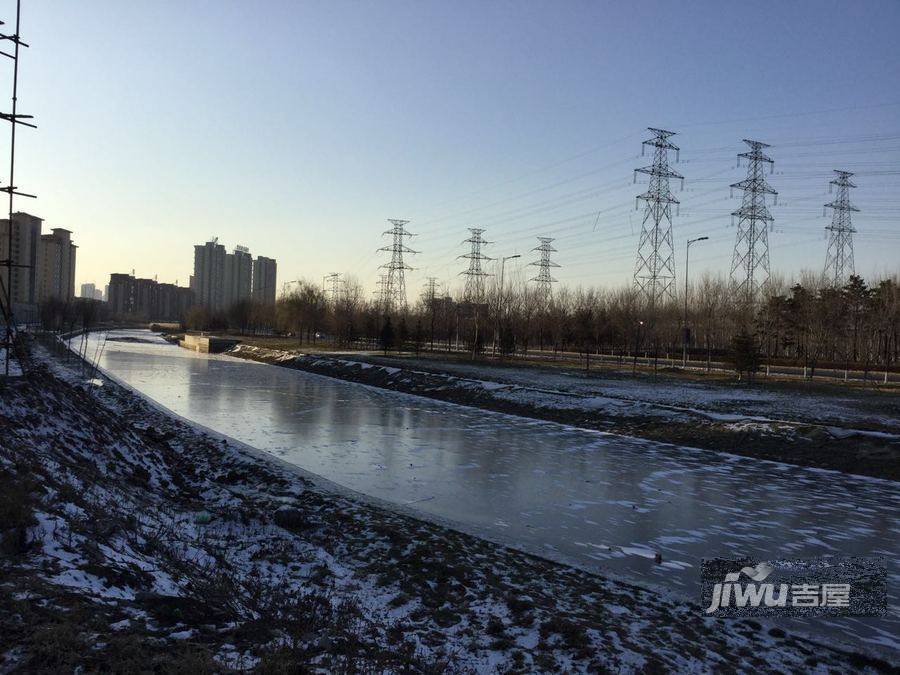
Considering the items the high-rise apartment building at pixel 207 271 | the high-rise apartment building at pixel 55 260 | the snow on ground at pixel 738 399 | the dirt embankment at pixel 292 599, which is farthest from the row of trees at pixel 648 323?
the high-rise apartment building at pixel 207 271

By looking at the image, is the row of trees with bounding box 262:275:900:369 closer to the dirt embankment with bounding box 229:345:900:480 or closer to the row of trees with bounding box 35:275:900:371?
the row of trees with bounding box 35:275:900:371

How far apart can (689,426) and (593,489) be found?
26.4 ft

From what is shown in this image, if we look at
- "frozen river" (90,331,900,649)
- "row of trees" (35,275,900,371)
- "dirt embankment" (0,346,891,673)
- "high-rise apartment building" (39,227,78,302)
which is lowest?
"frozen river" (90,331,900,649)

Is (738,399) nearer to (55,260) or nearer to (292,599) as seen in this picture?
(292,599)

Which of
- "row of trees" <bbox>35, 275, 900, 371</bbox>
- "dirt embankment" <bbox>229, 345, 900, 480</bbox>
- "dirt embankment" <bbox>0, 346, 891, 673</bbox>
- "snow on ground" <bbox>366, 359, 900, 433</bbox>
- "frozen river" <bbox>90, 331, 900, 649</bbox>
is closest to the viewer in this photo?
"dirt embankment" <bbox>0, 346, 891, 673</bbox>

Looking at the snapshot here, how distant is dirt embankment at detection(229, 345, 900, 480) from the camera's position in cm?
1420

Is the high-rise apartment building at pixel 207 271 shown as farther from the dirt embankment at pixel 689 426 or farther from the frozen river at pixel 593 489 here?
the frozen river at pixel 593 489

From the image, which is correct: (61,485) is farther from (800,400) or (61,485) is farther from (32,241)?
(32,241)

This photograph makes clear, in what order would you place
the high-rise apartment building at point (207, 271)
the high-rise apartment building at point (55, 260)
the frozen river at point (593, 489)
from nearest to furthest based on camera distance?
the frozen river at point (593, 489) < the high-rise apartment building at point (55, 260) < the high-rise apartment building at point (207, 271)

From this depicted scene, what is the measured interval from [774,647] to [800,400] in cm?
2293

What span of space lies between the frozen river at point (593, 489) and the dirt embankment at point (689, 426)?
926 mm

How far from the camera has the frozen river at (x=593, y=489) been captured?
8.00 metres

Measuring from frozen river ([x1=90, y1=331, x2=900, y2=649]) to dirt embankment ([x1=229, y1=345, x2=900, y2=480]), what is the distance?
93 cm

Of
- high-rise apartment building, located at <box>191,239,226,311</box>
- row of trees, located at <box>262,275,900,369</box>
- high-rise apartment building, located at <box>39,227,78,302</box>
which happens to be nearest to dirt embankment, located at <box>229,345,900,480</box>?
row of trees, located at <box>262,275,900,369</box>
